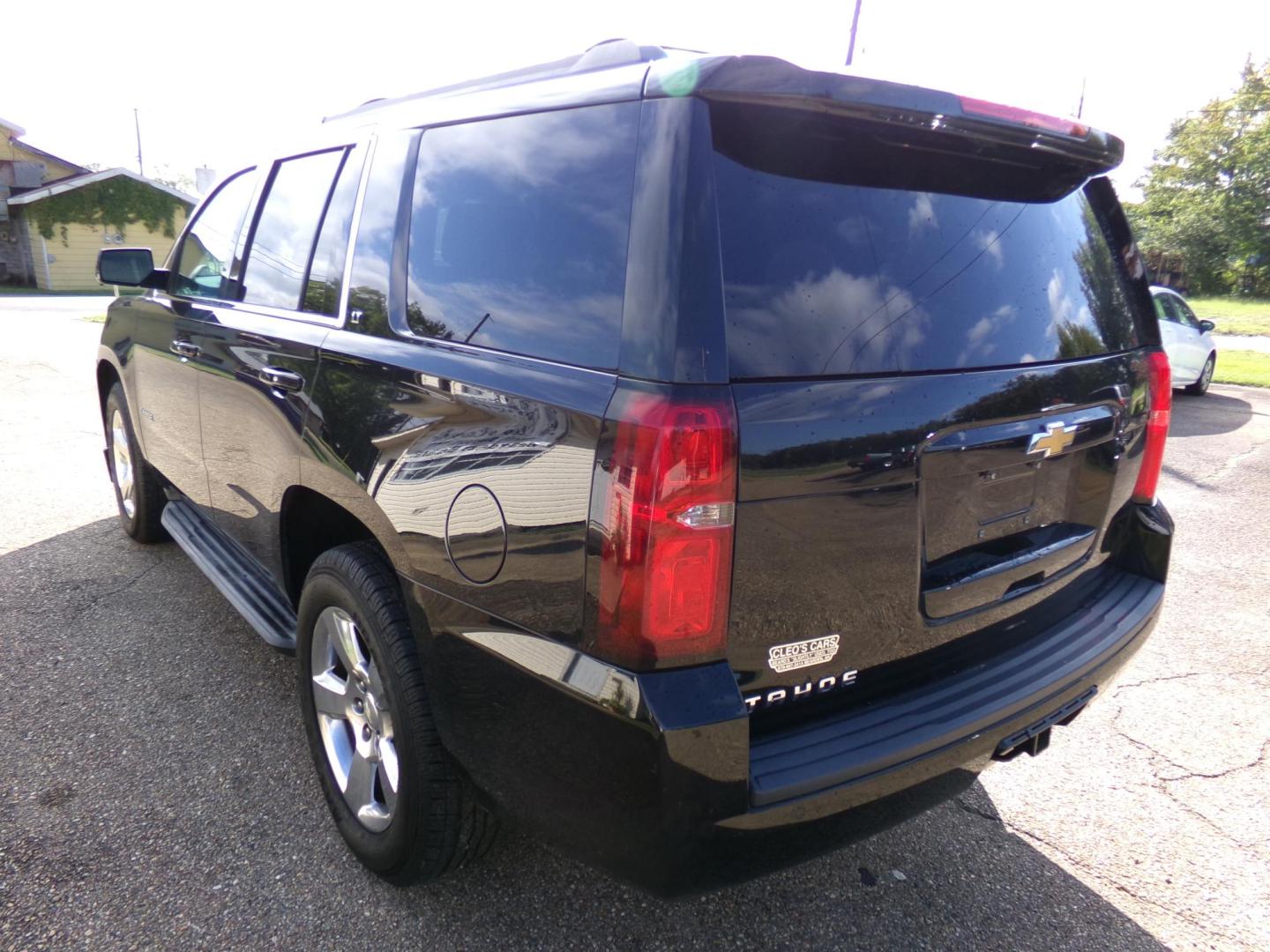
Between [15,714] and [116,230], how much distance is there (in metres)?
39.6

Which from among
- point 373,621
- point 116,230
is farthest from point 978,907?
point 116,230

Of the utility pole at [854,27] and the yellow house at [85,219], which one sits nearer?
the utility pole at [854,27]

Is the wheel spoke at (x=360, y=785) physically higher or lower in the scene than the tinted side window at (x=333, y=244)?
lower

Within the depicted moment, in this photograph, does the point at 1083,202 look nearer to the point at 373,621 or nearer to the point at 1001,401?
the point at 1001,401

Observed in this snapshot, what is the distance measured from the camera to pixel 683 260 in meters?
1.51

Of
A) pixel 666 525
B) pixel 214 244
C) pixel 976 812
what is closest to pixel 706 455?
pixel 666 525

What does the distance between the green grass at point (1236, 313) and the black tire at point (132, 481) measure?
76.8 feet

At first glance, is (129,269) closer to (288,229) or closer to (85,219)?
(288,229)

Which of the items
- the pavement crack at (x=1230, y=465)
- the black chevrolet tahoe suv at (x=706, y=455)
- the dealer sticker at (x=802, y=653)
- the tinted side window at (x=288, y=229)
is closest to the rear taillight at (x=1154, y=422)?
the black chevrolet tahoe suv at (x=706, y=455)

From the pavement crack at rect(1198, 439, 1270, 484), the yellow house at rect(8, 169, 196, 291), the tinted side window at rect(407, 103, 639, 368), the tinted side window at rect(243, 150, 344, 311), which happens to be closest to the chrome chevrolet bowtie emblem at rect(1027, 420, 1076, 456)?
the tinted side window at rect(407, 103, 639, 368)

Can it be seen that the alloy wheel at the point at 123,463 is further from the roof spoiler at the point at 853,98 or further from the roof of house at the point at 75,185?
the roof of house at the point at 75,185

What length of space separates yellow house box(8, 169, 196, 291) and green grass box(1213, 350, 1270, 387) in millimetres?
34430

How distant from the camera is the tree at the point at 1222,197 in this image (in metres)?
37.9

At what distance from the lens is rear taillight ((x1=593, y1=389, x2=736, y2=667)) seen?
4.83 ft
